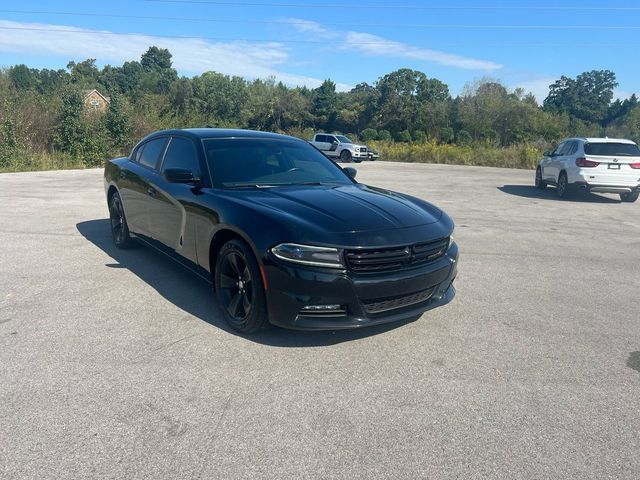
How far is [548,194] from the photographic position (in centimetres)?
1529

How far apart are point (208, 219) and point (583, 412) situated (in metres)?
3.06

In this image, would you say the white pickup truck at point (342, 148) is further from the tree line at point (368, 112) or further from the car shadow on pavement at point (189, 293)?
the car shadow on pavement at point (189, 293)

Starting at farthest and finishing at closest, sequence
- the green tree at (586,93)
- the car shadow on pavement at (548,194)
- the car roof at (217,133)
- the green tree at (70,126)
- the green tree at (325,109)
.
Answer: the green tree at (586,93), the green tree at (325,109), the green tree at (70,126), the car shadow on pavement at (548,194), the car roof at (217,133)

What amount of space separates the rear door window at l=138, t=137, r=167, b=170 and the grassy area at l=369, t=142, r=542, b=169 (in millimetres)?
27120

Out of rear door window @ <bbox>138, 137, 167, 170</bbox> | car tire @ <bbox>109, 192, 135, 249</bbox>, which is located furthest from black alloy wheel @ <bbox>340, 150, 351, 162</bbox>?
rear door window @ <bbox>138, 137, 167, 170</bbox>

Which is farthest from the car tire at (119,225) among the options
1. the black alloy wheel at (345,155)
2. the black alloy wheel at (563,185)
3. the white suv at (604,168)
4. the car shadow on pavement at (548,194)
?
the black alloy wheel at (345,155)

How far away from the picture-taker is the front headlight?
346cm

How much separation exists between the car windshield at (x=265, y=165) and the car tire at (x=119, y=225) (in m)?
2.16

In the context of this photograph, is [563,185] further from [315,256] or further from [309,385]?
[309,385]

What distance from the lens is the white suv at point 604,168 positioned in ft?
42.4

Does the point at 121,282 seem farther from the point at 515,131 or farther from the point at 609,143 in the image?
the point at 515,131

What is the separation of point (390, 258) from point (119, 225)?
4.42 m

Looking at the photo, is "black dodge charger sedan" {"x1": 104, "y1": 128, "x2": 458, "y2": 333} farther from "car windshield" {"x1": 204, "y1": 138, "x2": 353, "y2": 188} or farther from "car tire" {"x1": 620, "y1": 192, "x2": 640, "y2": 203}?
"car tire" {"x1": 620, "y1": 192, "x2": 640, "y2": 203}

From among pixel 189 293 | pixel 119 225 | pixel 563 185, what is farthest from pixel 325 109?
pixel 189 293
